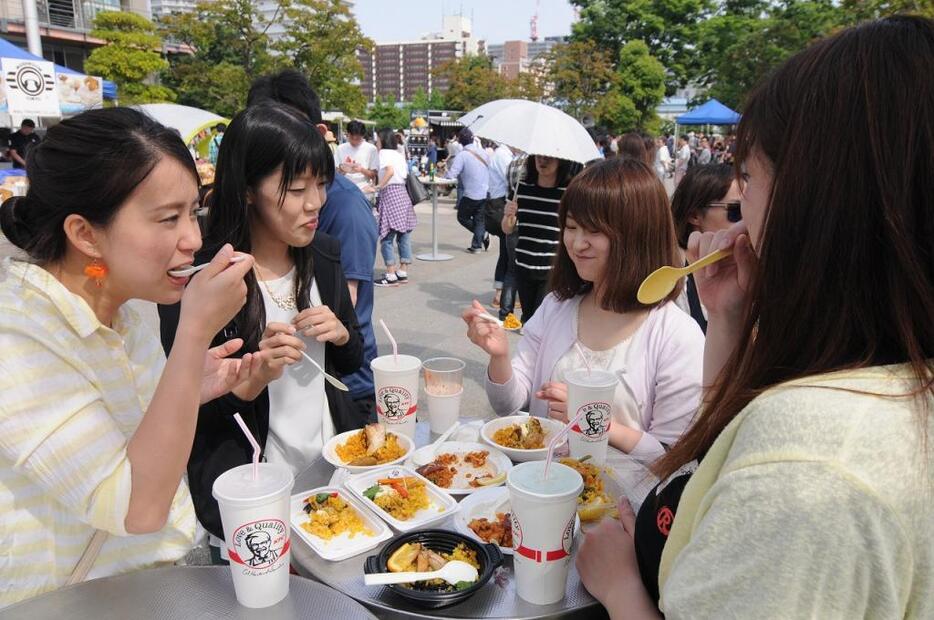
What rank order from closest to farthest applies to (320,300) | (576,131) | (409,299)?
(320,300) < (576,131) < (409,299)

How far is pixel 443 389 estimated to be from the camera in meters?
2.22

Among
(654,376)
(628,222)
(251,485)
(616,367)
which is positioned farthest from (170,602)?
(628,222)

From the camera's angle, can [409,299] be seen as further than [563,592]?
Yes

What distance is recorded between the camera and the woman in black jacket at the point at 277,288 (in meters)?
2.09

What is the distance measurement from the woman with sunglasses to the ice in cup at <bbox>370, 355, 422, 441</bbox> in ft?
5.70

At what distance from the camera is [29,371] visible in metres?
1.24

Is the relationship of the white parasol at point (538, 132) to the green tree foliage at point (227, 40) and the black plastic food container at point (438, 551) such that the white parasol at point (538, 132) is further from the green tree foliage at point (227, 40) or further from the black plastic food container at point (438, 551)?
the green tree foliage at point (227, 40)

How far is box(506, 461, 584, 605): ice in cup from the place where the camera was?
128 centimetres

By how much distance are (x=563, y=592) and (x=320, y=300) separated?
1464mm

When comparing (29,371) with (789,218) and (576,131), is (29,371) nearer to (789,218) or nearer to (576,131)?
(789,218)

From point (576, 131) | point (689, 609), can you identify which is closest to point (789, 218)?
point (689, 609)

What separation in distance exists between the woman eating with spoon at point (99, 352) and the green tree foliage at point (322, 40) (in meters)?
24.2

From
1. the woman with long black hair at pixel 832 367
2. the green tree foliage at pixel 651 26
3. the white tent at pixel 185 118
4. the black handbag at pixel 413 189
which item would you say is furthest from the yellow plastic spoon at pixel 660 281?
the green tree foliage at pixel 651 26

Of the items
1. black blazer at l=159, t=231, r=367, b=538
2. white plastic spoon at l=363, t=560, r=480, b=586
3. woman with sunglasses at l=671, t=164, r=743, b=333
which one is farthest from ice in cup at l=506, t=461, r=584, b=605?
woman with sunglasses at l=671, t=164, r=743, b=333
